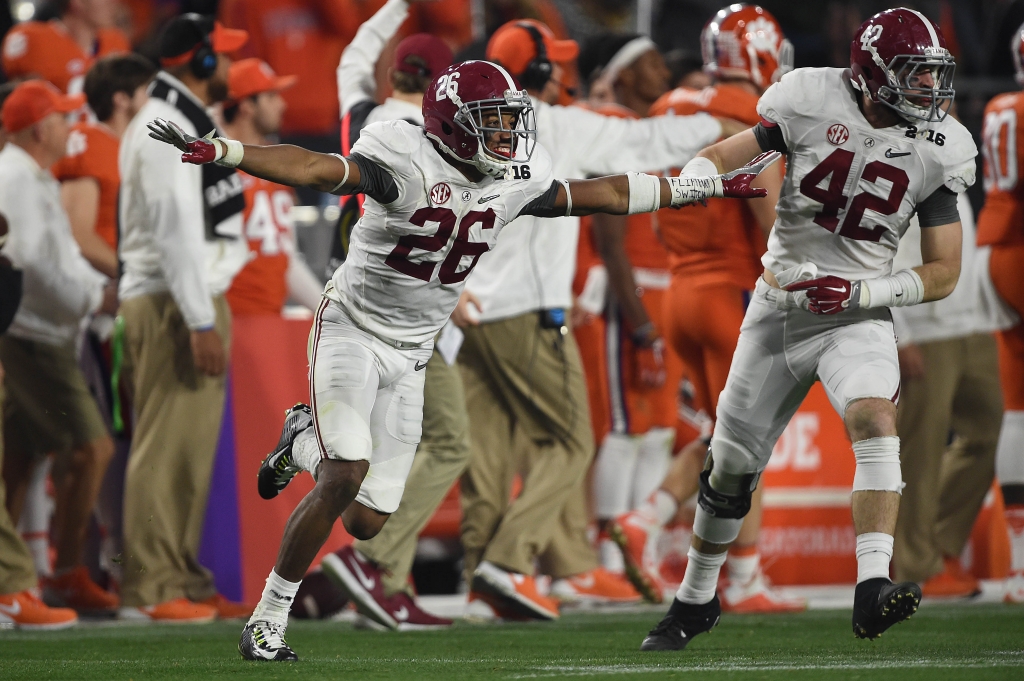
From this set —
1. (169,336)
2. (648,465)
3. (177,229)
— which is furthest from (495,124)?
(648,465)

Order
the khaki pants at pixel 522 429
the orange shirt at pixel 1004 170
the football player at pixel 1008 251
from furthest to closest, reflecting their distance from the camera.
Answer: the orange shirt at pixel 1004 170 < the football player at pixel 1008 251 < the khaki pants at pixel 522 429

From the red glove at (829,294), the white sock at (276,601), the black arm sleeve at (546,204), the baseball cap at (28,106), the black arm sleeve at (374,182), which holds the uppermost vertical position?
the baseball cap at (28,106)

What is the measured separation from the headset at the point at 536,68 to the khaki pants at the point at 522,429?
1021mm

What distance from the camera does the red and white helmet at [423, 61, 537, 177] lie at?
15.4 feet

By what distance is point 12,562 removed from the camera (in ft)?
20.2

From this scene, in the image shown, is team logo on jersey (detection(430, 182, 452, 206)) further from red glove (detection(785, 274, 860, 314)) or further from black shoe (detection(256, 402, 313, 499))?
red glove (detection(785, 274, 860, 314))

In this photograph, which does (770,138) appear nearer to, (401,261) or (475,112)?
(475,112)

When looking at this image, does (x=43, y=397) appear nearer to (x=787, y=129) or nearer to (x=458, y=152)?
(x=458, y=152)

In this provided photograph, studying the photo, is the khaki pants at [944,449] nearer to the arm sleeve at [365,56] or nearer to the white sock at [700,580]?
the white sock at [700,580]

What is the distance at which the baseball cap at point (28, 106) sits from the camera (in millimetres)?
6734

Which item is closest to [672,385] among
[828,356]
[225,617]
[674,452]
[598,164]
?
[674,452]

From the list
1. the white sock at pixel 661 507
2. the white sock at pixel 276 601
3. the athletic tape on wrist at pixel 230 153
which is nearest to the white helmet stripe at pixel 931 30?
the athletic tape on wrist at pixel 230 153

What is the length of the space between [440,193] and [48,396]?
2.80m

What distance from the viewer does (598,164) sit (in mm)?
6566
